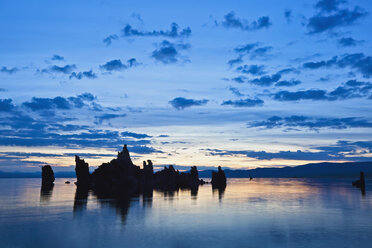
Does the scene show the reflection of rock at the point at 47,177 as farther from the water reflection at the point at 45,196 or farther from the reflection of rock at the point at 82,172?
the water reflection at the point at 45,196

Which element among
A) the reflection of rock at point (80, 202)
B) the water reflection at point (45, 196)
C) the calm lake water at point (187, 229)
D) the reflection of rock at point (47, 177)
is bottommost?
the water reflection at point (45, 196)

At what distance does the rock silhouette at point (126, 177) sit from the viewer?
5089 inches

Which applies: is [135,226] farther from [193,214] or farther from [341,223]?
[341,223]

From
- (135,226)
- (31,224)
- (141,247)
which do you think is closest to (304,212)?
(135,226)

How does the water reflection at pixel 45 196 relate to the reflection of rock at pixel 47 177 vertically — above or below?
below

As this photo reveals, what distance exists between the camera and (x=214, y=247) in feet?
87.8

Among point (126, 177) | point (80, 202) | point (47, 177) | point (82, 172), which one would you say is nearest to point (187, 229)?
point (80, 202)

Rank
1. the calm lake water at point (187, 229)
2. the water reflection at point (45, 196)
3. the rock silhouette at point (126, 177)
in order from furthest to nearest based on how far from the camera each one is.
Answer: the rock silhouette at point (126, 177)
the water reflection at point (45, 196)
the calm lake water at point (187, 229)

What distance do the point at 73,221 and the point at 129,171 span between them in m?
94.6

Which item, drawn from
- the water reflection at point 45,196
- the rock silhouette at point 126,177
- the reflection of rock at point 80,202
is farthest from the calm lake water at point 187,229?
the rock silhouette at point 126,177

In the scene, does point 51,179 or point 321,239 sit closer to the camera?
point 321,239

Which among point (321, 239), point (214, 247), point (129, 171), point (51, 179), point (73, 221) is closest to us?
point (214, 247)

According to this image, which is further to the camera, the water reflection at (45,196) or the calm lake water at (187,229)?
the water reflection at (45,196)

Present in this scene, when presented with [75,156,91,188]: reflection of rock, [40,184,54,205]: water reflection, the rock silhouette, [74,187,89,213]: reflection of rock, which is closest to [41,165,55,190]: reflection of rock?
the rock silhouette
